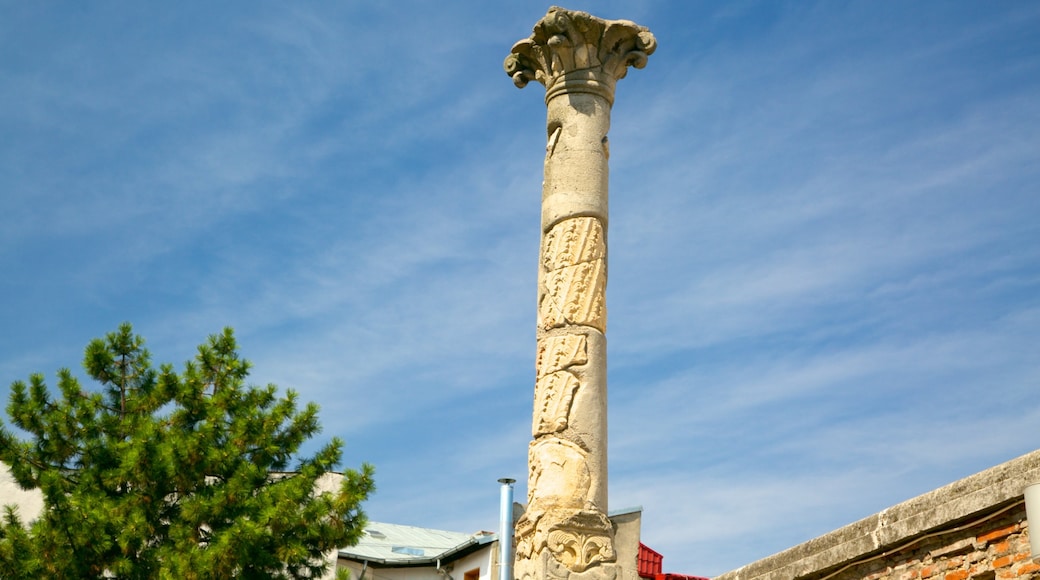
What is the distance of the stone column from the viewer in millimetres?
10516

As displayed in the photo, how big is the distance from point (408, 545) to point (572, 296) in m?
17.9

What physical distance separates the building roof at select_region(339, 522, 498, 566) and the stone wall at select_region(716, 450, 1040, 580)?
13.7 meters

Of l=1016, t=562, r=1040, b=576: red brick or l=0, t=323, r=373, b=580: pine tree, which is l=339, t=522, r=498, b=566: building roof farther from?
l=1016, t=562, r=1040, b=576: red brick

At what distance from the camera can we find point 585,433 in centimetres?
1091

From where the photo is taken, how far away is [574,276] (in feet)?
38.3

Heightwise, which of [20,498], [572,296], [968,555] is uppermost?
[20,498]

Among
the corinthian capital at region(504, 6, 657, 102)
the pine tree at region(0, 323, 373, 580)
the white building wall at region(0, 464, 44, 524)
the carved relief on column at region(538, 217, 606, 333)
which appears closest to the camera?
the carved relief on column at region(538, 217, 606, 333)

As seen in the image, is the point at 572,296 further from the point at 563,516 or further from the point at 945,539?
the point at 945,539

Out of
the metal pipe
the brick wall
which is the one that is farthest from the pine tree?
the brick wall

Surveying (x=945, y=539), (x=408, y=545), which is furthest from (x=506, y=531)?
(x=408, y=545)

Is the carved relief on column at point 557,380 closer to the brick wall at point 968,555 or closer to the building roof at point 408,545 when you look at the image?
the brick wall at point 968,555

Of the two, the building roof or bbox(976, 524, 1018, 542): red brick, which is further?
the building roof

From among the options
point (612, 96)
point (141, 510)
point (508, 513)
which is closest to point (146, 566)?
A: point (141, 510)

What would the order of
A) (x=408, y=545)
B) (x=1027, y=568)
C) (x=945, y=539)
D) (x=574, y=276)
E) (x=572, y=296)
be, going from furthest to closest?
(x=408, y=545)
(x=574, y=276)
(x=572, y=296)
(x=945, y=539)
(x=1027, y=568)
